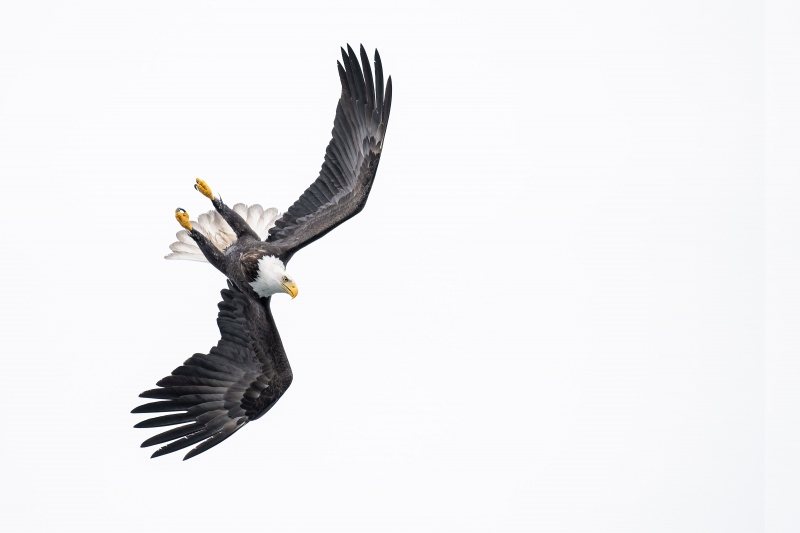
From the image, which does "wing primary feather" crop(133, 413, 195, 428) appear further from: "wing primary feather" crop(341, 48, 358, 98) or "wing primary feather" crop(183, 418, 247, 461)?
"wing primary feather" crop(341, 48, 358, 98)

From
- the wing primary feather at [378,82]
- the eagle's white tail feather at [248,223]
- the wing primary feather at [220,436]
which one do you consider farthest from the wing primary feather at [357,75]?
the wing primary feather at [220,436]

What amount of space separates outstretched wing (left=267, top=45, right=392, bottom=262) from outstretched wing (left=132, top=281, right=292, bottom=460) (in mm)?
952

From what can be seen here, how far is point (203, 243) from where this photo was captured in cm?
1016

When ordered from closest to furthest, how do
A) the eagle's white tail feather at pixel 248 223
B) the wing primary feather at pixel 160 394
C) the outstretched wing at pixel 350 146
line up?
the wing primary feather at pixel 160 394
the outstretched wing at pixel 350 146
the eagle's white tail feather at pixel 248 223

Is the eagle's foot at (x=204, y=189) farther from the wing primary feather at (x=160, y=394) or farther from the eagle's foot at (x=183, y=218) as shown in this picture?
the wing primary feather at (x=160, y=394)

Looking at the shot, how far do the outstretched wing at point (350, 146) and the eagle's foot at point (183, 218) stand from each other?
0.80 m

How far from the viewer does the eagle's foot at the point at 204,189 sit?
1042 cm

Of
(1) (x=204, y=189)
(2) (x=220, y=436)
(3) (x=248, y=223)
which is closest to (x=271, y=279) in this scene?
(1) (x=204, y=189)

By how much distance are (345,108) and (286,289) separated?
1.83 meters

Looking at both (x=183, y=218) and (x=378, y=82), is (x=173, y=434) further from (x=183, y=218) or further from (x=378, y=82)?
(x=378, y=82)

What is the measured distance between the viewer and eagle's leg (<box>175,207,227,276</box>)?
398 inches

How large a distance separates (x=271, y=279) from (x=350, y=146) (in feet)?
5.18

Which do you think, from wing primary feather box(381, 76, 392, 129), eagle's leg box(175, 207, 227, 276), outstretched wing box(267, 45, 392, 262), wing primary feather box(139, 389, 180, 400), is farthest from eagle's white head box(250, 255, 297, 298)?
wing primary feather box(381, 76, 392, 129)

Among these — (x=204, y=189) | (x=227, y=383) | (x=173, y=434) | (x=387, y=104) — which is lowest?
(x=173, y=434)
